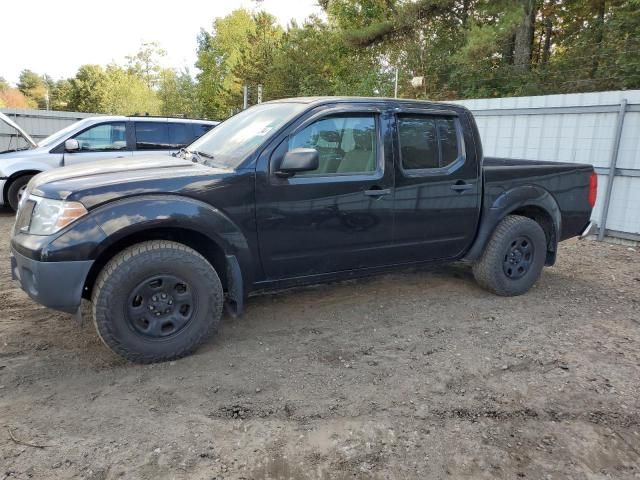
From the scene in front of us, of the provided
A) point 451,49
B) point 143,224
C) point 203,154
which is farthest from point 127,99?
point 143,224

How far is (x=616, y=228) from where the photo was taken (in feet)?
24.2

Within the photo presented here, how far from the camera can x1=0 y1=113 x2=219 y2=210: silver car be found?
805 cm

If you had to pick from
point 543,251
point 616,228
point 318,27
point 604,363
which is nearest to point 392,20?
point 318,27

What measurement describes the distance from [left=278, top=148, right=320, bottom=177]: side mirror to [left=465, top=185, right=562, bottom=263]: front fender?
201 centimetres

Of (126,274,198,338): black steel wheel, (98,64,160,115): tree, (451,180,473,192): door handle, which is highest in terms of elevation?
(98,64,160,115): tree

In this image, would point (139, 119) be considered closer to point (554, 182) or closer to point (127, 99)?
point (554, 182)

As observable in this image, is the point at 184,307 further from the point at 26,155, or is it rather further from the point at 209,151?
the point at 26,155

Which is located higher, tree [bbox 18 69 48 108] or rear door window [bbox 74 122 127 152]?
tree [bbox 18 69 48 108]

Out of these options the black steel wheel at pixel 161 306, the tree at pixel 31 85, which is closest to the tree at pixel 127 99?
the black steel wheel at pixel 161 306

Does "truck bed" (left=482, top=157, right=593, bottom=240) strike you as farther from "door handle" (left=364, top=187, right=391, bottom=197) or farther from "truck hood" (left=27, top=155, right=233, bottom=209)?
"truck hood" (left=27, top=155, right=233, bottom=209)

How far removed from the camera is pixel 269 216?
11.5ft

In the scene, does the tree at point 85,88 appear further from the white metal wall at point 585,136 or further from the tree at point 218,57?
the white metal wall at point 585,136

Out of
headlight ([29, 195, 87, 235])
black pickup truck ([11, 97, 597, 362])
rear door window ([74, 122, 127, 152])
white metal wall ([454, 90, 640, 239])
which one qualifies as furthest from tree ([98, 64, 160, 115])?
headlight ([29, 195, 87, 235])

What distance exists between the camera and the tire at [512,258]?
15.3ft
